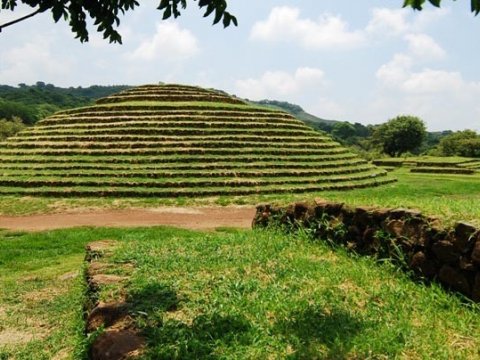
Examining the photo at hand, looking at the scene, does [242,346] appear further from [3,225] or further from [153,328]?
[3,225]

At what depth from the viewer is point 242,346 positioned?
116 inches

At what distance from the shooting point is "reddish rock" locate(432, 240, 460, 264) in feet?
12.4

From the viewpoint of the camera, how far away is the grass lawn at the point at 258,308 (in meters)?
2.94

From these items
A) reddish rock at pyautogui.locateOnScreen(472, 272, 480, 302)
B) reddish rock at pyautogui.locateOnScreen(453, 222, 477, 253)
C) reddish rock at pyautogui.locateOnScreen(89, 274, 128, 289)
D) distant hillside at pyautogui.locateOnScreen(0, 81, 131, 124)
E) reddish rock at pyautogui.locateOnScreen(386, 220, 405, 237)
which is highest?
distant hillside at pyautogui.locateOnScreen(0, 81, 131, 124)

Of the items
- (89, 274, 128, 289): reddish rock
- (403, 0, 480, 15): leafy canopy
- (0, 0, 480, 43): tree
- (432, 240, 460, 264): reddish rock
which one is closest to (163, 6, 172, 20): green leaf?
(0, 0, 480, 43): tree

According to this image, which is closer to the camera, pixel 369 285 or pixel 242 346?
pixel 242 346

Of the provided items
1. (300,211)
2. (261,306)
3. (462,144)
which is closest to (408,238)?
(261,306)

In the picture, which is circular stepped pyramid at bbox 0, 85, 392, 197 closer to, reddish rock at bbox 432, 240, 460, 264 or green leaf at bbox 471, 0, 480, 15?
reddish rock at bbox 432, 240, 460, 264

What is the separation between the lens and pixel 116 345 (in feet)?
10.2

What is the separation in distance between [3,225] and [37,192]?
14.4ft

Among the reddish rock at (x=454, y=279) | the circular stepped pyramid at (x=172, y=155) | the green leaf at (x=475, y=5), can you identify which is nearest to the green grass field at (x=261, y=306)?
the reddish rock at (x=454, y=279)

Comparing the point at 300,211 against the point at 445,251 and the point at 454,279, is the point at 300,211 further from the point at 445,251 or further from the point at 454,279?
the point at 454,279

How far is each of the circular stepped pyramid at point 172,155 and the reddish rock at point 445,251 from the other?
14.0m

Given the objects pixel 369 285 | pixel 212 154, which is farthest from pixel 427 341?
pixel 212 154
